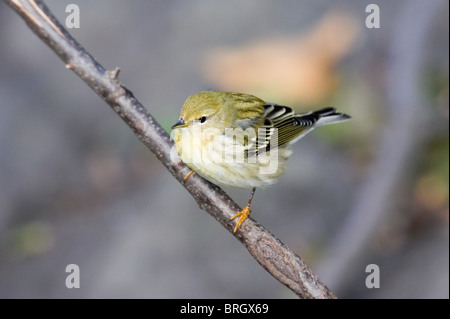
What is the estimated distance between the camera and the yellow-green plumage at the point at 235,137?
3.44 meters

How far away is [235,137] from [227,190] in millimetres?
2193

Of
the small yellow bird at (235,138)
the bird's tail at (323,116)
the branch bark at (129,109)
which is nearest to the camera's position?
the branch bark at (129,109)

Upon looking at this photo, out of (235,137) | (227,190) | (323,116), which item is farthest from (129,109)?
(227,190)

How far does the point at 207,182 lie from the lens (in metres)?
3.43

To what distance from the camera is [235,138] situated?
372cm

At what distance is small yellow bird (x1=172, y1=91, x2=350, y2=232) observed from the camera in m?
3.43

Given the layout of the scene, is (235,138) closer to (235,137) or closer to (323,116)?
(235,137)

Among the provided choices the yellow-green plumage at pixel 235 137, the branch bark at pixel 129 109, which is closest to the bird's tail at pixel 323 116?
the yellow-green plumage at pixel 235 137

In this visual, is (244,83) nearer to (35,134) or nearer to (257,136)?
(35,134)

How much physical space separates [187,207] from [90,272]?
1.15 m

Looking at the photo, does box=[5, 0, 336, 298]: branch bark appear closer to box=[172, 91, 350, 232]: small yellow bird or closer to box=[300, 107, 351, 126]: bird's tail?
box=[172, 91, 350, 232]: small yellow bird

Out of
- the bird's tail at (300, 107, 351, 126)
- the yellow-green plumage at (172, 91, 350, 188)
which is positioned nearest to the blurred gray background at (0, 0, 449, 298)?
the bird's tail at (300, 107, 351, 126)

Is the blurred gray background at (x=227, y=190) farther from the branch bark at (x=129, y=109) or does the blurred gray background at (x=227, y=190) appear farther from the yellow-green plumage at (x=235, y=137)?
the branch bark at (x=129, y=109)

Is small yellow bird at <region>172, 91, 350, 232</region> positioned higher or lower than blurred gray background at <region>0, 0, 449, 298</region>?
lower
